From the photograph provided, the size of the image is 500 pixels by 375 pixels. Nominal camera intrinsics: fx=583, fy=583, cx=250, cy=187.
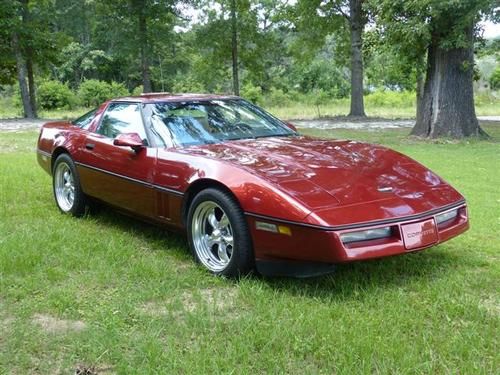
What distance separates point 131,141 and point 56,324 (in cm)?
183

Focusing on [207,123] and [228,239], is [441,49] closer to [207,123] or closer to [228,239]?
[207,123]

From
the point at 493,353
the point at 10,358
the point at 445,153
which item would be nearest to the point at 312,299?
the point at 493,353

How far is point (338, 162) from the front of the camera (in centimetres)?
420

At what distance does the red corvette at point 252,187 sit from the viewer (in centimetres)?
350

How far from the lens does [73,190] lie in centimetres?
579

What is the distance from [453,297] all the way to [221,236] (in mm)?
1548

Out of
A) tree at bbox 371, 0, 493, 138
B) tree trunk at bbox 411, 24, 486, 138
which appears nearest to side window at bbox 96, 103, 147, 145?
tree at bbox 371, 0, 493, 138

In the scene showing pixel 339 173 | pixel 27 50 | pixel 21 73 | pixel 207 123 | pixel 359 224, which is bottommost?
pixel 359 224

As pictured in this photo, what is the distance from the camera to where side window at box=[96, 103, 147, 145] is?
501 cm

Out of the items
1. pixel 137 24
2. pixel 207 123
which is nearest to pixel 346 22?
pixel 137 24

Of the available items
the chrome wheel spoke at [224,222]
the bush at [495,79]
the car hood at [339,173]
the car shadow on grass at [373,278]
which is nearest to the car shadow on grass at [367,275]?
the car shadow on grass at [373,278]

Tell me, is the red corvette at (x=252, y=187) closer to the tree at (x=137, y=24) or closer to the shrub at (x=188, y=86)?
the tree at (x=137, y=24)

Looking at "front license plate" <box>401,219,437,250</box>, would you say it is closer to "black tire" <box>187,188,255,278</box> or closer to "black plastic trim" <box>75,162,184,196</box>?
"black tire" <box>187,188,255,278</box>

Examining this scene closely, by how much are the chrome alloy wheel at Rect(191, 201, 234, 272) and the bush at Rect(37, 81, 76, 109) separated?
35.3 m
